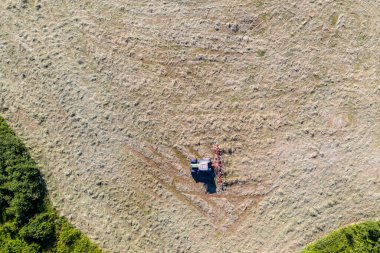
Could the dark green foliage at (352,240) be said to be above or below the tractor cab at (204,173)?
below

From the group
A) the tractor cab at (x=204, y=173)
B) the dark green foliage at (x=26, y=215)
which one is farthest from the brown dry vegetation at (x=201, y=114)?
the dark green foliage at (x=26, y=215)

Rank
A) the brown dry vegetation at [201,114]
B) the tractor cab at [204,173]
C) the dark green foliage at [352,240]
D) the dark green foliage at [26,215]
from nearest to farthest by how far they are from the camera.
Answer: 1. the dark green foliage at [352,240]
2. the brown dry vegetation at [201,114]
3. the tractor cab at [204,173]
4. the dark green foliage at [26,215]

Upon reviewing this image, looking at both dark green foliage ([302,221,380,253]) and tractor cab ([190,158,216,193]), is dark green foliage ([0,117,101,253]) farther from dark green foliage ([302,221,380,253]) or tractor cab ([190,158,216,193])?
dark green foliage ([302,221,380,253])

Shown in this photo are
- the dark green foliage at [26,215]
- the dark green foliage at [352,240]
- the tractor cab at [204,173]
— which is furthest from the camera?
the dark green foliage at [26,215]

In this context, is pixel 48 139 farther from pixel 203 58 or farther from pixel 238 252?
pixel 238 252

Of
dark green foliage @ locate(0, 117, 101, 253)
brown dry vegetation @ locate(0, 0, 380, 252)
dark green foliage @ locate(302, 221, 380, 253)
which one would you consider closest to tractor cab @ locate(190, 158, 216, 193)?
brown dry vegetation @ locate(0, 0, 380, 252)

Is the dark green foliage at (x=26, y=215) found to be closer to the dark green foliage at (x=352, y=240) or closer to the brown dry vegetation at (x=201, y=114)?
the brown dry vegetation at (x=201, y=114)

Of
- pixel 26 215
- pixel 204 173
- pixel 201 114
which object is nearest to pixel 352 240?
pixel 204 173

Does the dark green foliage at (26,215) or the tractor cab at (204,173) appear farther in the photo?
the dark green foliage at (26,215)
